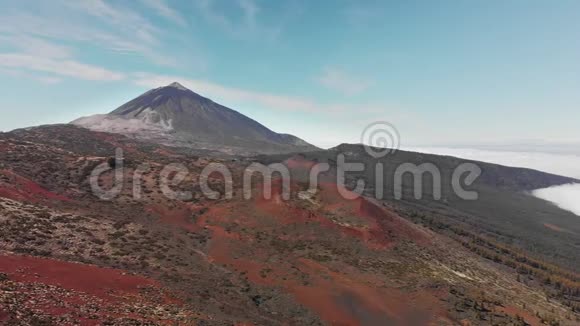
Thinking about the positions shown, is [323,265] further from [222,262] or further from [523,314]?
[523,314]

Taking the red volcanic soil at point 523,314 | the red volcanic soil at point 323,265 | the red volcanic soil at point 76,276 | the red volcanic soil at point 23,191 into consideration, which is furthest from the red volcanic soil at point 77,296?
the red volcanic soil at point 523,314

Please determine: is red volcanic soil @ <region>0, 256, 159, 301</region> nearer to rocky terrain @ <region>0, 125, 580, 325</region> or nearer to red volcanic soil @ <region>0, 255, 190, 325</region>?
red volcanic soil @ <region>0, 255, 190, 325</region>

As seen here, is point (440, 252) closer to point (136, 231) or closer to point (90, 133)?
point (136, 231)

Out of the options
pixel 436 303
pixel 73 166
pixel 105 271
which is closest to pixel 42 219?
pixel 105 271

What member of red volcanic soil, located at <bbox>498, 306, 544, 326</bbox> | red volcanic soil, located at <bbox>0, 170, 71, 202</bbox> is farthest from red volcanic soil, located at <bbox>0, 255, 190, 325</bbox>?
red volcanic soil, located at <bbox>498, 306, 544, 326</bbox>

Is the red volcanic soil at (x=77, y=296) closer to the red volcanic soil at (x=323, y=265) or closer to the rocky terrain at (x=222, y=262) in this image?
the rocky terrain at (x=222, y=262)

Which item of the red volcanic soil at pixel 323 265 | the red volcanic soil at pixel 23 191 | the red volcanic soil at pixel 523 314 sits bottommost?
the red volcanic soil at pixel 523 314

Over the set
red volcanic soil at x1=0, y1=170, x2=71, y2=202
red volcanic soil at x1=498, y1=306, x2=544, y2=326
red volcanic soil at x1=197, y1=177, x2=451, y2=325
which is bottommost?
red volcanic soil at x1=498, y1=306, x2=544, y2=326
